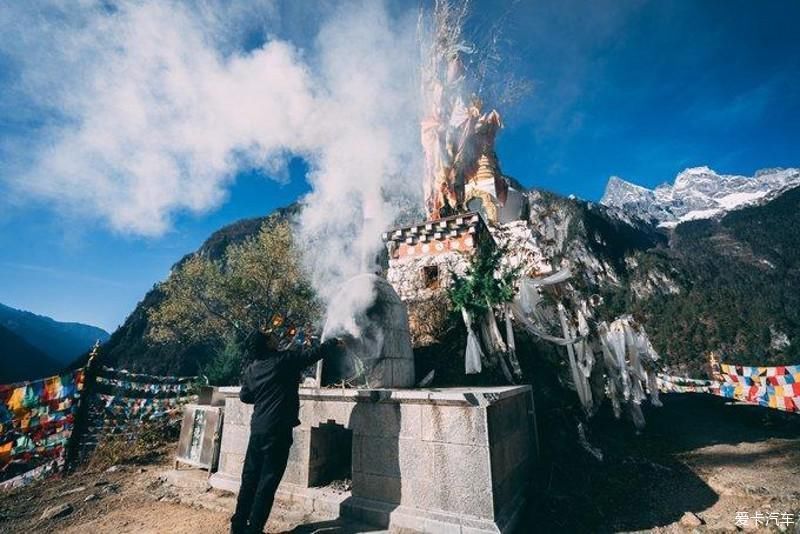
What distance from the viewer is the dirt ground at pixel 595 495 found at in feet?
17.5

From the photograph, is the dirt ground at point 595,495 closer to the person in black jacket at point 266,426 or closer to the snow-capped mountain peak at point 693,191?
the person in black jacket at point 266,426

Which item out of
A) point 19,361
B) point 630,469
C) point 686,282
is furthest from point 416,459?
point 686,282

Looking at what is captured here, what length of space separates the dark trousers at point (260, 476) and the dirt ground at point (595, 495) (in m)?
0.78

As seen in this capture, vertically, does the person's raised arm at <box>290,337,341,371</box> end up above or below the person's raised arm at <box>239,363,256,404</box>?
above

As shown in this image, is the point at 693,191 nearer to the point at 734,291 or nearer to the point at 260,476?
the point at 734,291

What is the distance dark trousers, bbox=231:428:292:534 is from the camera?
4270 millimetres

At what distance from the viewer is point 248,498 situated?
4.40m

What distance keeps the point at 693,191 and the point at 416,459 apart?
19771 cm

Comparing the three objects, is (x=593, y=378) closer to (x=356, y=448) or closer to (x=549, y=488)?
(x=549, y=488)

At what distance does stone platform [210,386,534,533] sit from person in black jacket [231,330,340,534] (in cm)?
119

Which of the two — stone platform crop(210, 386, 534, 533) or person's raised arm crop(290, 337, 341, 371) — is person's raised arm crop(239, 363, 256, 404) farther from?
stone platform crop(210, 386, 534, 533)

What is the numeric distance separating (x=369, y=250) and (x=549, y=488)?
1395cm

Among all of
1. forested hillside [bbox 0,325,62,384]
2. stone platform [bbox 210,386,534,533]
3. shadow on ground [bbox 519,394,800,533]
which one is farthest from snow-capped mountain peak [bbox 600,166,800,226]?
forested hillside [bbox 0,325,62,384]

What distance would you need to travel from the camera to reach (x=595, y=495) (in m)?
6.45
